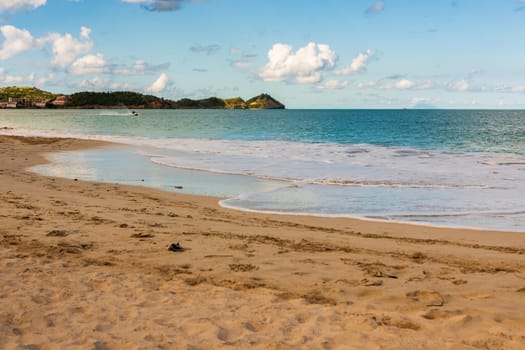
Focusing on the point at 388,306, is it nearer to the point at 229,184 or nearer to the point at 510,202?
the point at 510,202

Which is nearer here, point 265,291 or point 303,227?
point 265,291

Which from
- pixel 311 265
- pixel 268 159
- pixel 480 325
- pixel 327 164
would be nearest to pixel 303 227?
pixel 311 265

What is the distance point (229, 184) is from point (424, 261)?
9630 millimetres

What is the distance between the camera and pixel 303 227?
969 cm

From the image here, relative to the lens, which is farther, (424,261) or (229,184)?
(229,184)

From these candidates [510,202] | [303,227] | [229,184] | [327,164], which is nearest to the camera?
[303,227]

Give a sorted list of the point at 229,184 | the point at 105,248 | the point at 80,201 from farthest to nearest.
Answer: the point at 229,184, the point at 80,201, the point at 105,248

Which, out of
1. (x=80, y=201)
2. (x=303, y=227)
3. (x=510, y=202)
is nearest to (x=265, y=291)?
(x=303, y=227)

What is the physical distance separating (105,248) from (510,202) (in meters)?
10.4

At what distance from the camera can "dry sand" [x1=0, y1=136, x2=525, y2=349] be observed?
451 cm

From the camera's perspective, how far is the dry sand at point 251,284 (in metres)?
4.51

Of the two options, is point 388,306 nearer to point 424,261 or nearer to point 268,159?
point 424,261

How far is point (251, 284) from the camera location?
19.6ft

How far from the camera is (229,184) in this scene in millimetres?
16109
